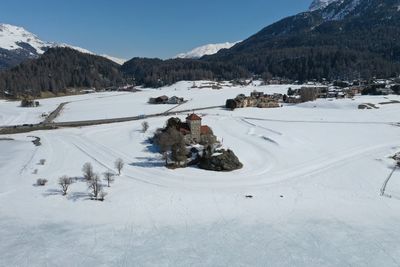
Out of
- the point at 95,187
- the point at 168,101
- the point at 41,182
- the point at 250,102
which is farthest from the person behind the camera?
the point at 168,101

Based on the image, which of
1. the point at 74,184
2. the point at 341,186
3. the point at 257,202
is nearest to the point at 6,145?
the point at 74,184

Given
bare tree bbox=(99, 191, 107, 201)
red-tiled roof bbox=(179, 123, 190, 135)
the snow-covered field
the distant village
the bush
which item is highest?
red-tiled roof bbox=(179, 123, 190, 135)

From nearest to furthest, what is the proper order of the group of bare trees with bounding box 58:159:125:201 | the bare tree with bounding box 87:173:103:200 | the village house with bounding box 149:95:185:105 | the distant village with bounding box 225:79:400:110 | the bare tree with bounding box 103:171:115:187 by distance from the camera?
the bare tree with bounding box 87:173:103:200 < the group of bare trees with bounding box 58:159:125:201 < the bare tree with bounding box 103:171:115:187 < the distant village with bounding box 225:79:400:110 < the village house with bounding box 149:95:185:105

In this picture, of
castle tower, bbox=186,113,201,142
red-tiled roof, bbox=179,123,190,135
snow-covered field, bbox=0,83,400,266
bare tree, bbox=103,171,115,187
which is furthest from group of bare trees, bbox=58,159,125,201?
castle tower, bbox=186,113,201,142

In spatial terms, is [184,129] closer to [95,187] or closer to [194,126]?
[194,126]

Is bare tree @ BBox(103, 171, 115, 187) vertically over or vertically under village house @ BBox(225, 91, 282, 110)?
under

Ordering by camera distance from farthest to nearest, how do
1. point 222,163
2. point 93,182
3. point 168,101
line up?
point 168,101, point 222,163, point 93,182

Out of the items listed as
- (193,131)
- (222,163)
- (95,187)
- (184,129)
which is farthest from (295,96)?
(95,187)

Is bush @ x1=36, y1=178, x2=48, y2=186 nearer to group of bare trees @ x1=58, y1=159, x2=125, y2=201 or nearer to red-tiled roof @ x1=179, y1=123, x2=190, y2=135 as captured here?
group of bare trees @ x1=58, y1=159, x2=125, y2=201
